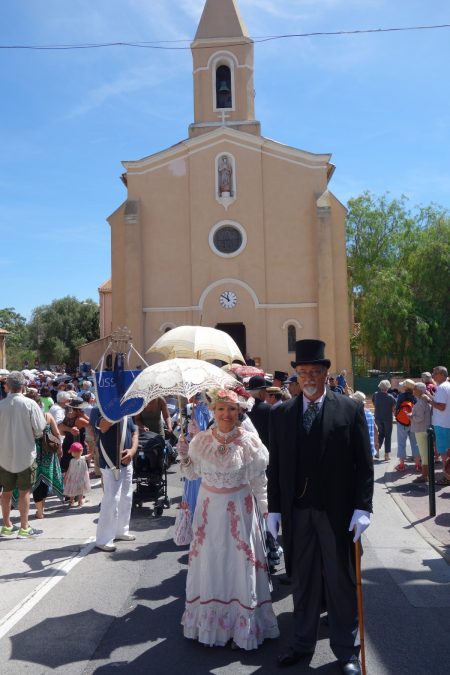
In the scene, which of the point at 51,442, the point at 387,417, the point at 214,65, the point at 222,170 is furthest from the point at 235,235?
the point at 51,442

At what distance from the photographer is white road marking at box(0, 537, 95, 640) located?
5109 millimetres

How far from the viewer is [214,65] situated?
27.5m

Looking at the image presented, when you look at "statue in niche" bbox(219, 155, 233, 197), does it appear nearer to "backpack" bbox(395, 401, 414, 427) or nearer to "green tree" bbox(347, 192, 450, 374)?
"green tree" bbox(347, 192, 450, 374)

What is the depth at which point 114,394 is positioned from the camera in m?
7.29

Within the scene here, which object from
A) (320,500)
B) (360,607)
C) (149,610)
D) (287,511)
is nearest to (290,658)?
(360,607)

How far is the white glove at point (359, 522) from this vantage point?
13.7ft

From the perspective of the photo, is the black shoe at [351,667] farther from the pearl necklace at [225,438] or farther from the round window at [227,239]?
the round window at [227,239]

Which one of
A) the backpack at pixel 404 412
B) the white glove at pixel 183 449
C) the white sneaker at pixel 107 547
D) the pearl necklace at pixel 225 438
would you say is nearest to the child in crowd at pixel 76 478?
the white sneaker at pixel 107 547

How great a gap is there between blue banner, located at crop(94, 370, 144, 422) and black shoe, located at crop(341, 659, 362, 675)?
3839 millimetres

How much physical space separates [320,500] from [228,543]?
846 mm

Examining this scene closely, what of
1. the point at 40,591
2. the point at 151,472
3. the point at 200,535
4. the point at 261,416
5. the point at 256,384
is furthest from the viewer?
the point at 151,472

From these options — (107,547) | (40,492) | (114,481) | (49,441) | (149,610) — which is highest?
(49,441)

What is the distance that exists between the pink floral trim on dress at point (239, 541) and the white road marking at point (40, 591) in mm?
2005

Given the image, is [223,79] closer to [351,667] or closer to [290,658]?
[290,658]
